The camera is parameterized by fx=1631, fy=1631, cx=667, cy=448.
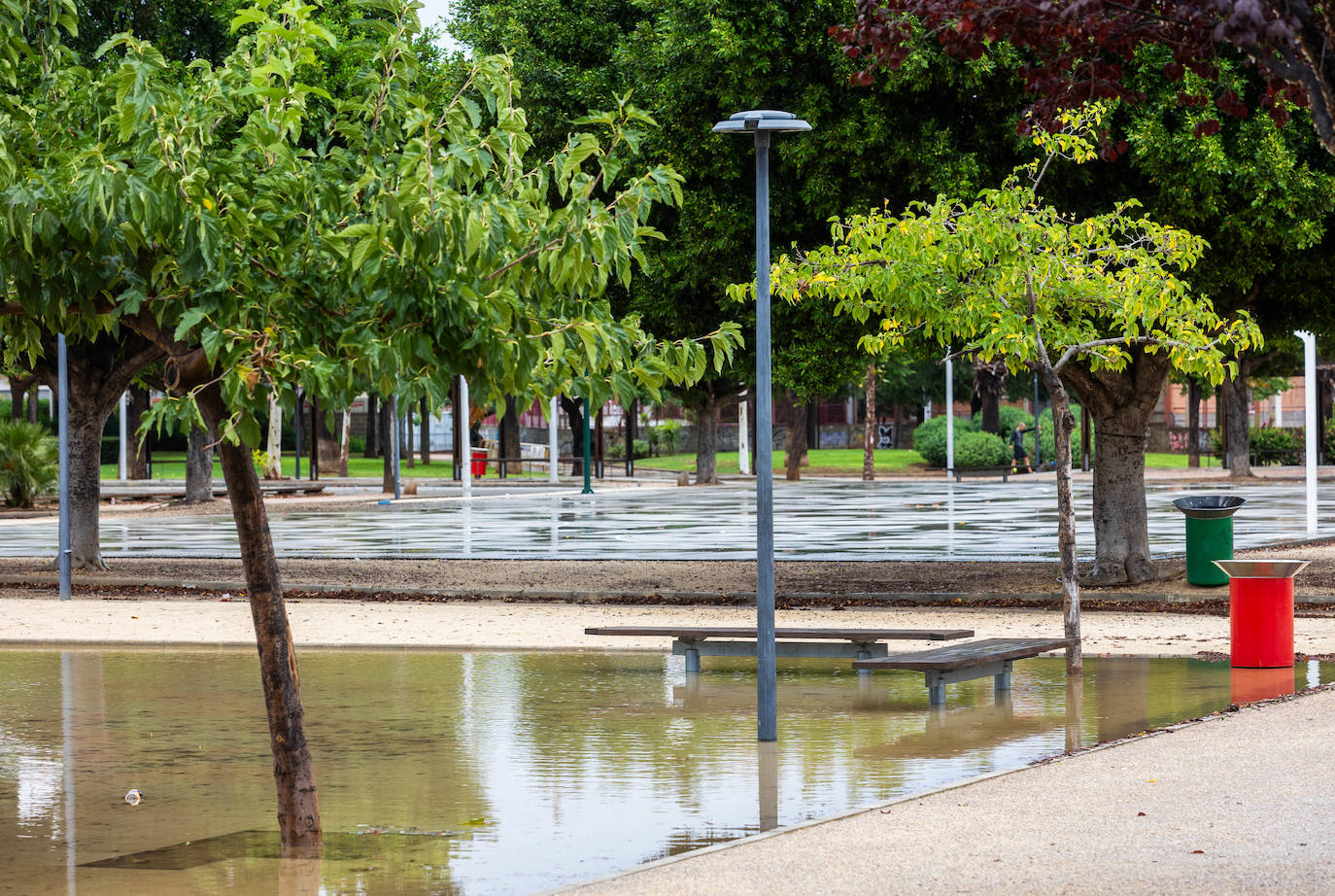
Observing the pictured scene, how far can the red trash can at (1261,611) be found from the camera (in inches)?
476

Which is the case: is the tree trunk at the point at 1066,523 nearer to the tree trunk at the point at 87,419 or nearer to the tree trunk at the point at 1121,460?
the tree trunk at the point at 1121,460

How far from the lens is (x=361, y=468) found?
64375 mm

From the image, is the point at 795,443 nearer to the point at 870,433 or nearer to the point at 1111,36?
the point at 870,433

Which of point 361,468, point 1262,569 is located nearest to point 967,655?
point 1262,569

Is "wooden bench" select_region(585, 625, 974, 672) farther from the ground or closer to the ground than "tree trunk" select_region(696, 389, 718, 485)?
closer to the ground

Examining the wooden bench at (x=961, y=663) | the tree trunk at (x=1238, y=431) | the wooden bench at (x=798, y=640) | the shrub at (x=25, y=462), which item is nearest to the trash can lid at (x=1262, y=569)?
the wooden bench at (x=961, y=663)

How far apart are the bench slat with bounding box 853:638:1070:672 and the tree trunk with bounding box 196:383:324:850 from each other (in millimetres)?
4577

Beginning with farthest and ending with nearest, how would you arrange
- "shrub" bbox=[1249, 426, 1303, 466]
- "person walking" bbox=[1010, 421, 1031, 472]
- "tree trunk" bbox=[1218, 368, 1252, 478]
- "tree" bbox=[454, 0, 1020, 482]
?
"shrub" bbox=[1249, 426, 1303, 466], "person walking" bbox=[1010, 421, 1031, 472], "tree trunk" bbox=[1218, 368, 1252, 478], "tree" bbox=[454, 0, 1020, 482]

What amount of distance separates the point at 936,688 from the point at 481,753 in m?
3.30

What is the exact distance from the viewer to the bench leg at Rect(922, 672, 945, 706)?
11.0 meters

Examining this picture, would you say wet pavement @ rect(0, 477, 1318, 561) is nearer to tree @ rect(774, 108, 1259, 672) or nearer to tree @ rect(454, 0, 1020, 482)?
tree @ rect(454, 0, 1020, 482)

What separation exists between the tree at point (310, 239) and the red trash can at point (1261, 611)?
259 inches

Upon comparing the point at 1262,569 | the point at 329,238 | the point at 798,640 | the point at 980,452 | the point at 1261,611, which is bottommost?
the point at 798,640

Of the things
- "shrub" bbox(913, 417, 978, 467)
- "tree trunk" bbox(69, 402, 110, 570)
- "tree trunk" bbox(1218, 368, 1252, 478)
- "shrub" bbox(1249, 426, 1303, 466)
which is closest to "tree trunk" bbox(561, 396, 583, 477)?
"shrub" bbox(913, 417, 978, 467)
